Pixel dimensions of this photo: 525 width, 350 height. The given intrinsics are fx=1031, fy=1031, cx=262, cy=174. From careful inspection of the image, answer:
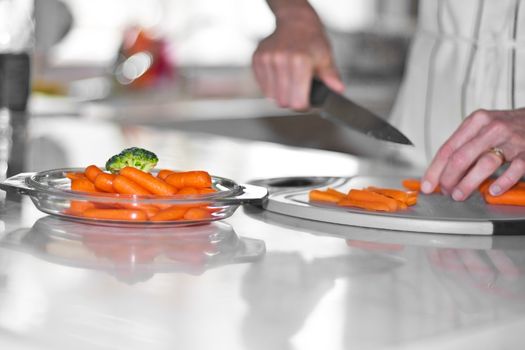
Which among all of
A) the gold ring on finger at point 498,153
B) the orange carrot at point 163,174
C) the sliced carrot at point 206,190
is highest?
the gold ring on finger at point 498,153

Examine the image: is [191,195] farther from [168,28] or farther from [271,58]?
[168,28]

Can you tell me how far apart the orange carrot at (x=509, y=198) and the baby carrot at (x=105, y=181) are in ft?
1.55

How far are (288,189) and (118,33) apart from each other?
2.82 m

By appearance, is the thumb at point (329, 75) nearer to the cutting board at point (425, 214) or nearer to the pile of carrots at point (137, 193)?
the cutting board at point (425, 214)

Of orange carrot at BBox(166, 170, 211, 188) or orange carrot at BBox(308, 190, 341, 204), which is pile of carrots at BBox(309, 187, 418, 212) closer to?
orange carrot at BBox(308, 190, 341, 204)

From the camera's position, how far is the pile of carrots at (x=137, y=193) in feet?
3.29

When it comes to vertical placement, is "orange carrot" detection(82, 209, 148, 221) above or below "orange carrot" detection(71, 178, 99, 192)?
below

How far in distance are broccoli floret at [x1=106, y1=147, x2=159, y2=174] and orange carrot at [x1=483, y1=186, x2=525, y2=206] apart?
1.38ft

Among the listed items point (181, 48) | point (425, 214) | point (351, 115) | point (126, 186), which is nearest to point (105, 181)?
point (126, 186)

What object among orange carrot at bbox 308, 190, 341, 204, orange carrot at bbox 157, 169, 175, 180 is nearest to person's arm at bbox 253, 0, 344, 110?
orange carrot at bbox 308, 190, 341, 204

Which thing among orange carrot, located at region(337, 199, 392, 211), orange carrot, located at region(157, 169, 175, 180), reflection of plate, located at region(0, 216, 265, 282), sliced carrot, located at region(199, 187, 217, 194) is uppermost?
orange carrot, located at region(157, 169, 175, 180)

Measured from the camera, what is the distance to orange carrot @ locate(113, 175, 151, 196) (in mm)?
1002

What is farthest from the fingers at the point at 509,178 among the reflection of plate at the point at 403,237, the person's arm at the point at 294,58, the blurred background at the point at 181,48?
the blurred background at the point at 181,48

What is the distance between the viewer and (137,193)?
1007 mm
